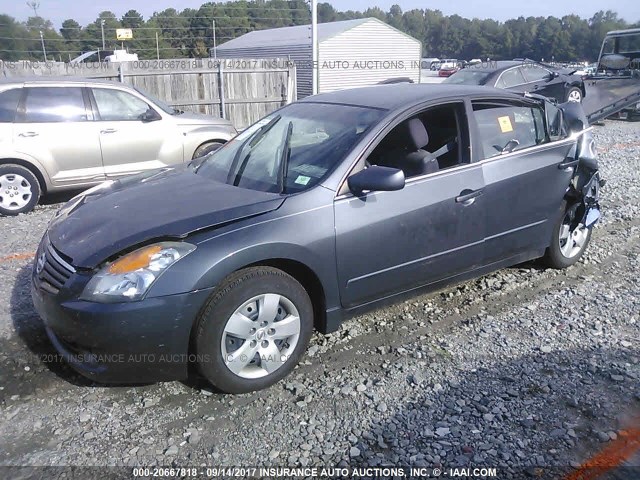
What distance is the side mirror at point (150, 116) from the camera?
8.09 m

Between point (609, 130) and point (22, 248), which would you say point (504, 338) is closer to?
point (22, 248)

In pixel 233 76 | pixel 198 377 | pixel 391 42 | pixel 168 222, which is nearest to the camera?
pixel 168 222

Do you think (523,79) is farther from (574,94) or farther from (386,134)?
(386,134)

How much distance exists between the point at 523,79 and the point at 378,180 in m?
11.5

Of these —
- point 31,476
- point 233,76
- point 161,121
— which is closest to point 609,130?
point 233,76

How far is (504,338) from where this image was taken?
3912 mm

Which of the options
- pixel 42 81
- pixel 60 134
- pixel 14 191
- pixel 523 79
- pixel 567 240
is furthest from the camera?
pixel 523 79

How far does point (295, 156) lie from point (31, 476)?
241cm

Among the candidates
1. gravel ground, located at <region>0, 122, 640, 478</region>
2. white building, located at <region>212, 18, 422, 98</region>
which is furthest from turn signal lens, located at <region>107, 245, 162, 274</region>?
white building, located at <region>212, 18, 422, 98</region>

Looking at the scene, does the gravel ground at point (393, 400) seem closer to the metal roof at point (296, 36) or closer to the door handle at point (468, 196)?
the door handle at point (468, 196)

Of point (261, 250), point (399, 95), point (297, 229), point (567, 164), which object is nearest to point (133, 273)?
point (261, 250)

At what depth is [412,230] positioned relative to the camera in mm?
3746

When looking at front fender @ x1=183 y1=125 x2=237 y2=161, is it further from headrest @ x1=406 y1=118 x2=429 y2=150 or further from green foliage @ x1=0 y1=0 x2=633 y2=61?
green foliage @ x1=0 y1=0 x2=633 y2=61

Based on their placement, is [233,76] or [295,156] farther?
[233,76]
